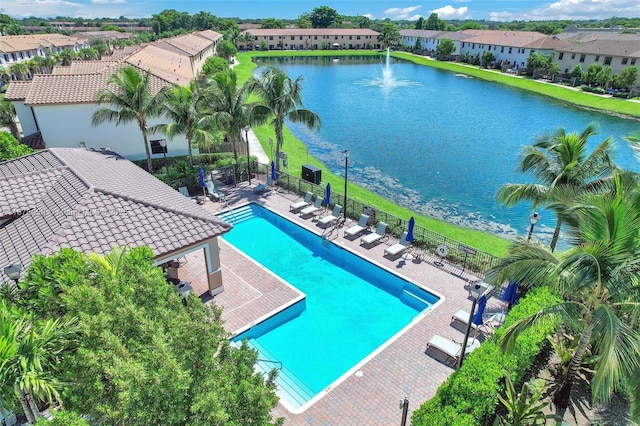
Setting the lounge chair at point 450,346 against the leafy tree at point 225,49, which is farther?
the leafy tree at point 225,49

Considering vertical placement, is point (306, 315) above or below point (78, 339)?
below

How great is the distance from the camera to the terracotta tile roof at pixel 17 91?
26.1 m

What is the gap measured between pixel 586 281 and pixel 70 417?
8.98m

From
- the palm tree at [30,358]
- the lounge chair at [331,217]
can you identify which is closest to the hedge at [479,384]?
the palm tree at [30,358]

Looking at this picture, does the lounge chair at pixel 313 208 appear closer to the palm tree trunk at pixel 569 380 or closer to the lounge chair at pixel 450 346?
the lounge chair at pixel 450 346

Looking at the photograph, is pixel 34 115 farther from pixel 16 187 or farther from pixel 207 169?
pixel 16 187

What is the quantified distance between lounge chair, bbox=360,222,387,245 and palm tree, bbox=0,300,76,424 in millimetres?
13987

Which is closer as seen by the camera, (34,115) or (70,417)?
(70,417)

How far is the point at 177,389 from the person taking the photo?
5469 mm

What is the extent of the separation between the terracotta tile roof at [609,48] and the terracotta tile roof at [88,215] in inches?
2994

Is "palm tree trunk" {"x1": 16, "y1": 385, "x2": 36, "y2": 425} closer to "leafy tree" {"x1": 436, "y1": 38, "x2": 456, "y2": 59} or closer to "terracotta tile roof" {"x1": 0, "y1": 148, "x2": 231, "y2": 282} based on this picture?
"terracotta tile roof" {"x1": 0, "y1": 148, "x2": 231, "y2": 282}

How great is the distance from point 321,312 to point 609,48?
260 ft

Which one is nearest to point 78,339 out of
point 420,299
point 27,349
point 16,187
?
point 27,349

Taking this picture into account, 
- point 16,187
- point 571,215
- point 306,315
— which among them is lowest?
point 306,315
